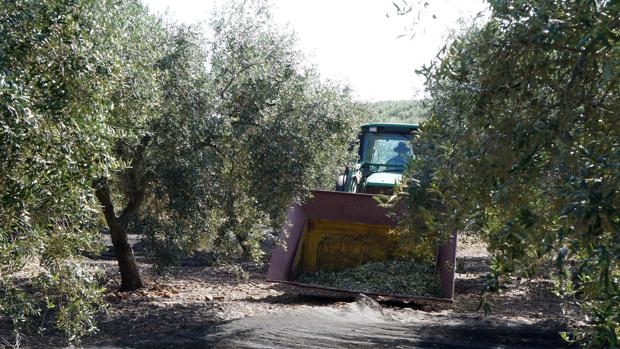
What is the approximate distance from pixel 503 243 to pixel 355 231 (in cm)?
934

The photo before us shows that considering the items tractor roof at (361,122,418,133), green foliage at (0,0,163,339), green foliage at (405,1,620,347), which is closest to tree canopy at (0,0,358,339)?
green foliage at (0,0,163,339)

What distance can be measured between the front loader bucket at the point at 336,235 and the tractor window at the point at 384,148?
2094 mm

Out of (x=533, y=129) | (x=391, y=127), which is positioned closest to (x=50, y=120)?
(x=533, y=129)

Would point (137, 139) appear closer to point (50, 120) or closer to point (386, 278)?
point (50, 120)

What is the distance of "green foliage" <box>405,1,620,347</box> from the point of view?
336cm

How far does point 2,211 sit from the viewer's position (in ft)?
17.0

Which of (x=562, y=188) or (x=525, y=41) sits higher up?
(x=525, y=41)

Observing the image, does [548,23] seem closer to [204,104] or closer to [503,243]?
[503,243]

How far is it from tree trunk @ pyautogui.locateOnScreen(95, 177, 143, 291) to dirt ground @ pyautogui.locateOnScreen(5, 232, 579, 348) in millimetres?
232

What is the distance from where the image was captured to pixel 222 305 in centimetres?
1142

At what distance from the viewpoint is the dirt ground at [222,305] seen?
9.89 m

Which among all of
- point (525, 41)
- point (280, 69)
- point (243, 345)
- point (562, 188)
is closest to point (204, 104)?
point (280, 69)

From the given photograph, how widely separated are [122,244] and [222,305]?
1.81 metres

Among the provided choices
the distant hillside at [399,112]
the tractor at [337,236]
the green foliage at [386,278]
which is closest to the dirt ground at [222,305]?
the green foliage at [386,278]
